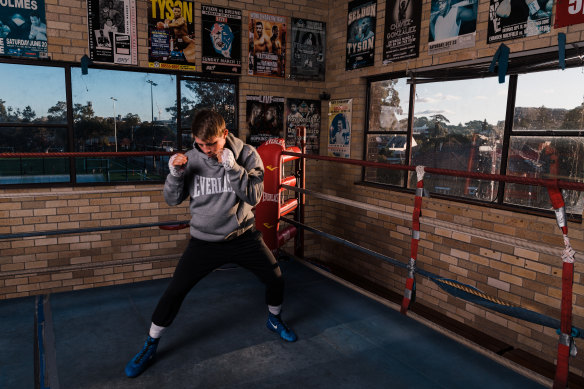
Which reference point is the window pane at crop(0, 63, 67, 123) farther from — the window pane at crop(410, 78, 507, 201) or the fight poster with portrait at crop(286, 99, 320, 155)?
the window pane at crop(410, 78, 507, 201)

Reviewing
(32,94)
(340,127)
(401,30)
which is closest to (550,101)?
(401,30)

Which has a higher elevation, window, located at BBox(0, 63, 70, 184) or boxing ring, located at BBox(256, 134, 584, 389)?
window, located at BBox(0, 63, 70, 184)

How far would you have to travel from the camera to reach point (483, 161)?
14.5 feet

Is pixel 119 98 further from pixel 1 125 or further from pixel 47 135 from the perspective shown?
pixel 1 125

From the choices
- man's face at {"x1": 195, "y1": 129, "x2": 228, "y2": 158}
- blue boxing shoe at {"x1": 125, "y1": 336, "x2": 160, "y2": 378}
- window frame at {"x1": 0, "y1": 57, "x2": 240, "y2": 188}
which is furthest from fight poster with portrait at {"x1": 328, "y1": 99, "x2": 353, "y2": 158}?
blue boxing shoe at {"x1": 125, "y1": 336, "x2": 160, "y2": 378}

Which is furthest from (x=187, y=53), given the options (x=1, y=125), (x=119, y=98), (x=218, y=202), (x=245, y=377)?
(x=245, y=377)

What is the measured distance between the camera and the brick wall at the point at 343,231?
388cm

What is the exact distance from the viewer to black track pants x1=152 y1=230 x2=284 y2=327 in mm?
2527

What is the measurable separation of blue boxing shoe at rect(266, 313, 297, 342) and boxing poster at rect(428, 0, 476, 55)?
3482mm

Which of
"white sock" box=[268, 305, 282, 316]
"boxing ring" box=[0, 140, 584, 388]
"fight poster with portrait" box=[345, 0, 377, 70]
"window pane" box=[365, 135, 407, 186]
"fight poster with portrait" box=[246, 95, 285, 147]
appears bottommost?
"white sock" box=[268, 305, 282, 316]

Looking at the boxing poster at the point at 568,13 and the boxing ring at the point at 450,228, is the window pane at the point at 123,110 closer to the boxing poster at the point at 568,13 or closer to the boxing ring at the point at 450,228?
the boxing ring at the point at 450,228

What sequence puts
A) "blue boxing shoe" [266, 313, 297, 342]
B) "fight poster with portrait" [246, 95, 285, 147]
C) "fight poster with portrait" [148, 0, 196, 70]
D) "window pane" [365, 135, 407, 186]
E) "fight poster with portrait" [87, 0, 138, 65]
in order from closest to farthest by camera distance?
"blue boxing shoe" [266, 313, 297, 342] → "fight poster with portrait" [87, 0, 138, 65] → "fight poster with portrait" [148, 0, 196, 70] → "window pane" [365, 135, 407, 186] → "fight poster with portrait" [246, 95, 285, 147]

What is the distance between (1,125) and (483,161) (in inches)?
211

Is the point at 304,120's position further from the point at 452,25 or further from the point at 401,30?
the point at 452,25
